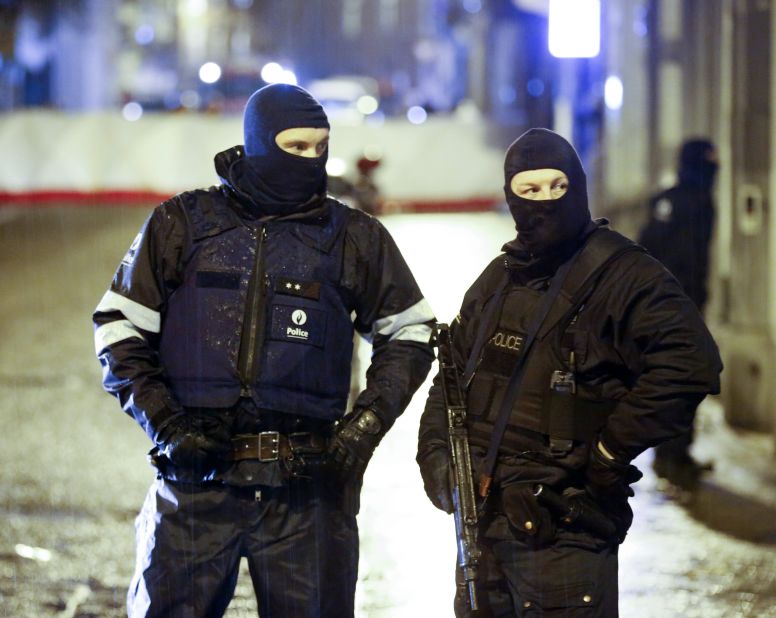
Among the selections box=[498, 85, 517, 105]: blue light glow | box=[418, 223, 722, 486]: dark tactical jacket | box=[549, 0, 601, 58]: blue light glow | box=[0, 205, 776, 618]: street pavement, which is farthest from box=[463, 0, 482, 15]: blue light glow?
box=[418, 223, 722, 486]: dark tactical jacket

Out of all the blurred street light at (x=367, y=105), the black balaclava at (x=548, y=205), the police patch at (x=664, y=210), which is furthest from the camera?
the blurred street light at (x=367, y=105)

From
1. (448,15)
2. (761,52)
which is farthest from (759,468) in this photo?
(448,15)

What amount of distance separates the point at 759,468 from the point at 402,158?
18652mm

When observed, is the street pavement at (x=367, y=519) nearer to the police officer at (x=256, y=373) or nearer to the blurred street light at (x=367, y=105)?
the police officer at (x=256, y=373)

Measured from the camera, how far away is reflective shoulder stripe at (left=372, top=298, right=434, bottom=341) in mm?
4184

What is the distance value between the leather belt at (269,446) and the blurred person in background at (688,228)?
17.1 feet

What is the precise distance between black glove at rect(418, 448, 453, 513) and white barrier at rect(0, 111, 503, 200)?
22.7 meters

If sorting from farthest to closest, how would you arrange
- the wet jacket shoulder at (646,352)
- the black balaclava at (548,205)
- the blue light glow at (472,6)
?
the blue light glow at (472,6), the black balaclava at (548,205), the wet jacket shoulder at (646,352)

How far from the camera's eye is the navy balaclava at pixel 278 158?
13.2ft

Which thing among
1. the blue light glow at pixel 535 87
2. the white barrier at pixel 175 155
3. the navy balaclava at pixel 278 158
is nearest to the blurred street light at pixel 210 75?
the blue light glow at pixel 535 87

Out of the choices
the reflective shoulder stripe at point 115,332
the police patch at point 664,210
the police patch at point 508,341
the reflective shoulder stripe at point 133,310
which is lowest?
the police patch at point 664,210

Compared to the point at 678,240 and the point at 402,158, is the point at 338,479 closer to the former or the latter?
the point at 678,240

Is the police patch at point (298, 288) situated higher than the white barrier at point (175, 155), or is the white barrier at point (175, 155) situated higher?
the police patch at point (298, 288)

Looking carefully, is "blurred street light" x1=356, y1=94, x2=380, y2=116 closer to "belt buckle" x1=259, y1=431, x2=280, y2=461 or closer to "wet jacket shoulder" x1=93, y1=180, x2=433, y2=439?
"wet jacket shoulder" x1=93, y1=180, x2=433, y2=439
